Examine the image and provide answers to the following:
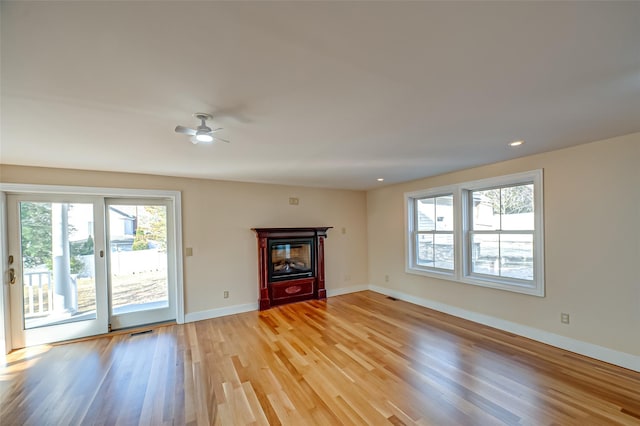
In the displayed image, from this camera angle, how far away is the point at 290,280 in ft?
16.4

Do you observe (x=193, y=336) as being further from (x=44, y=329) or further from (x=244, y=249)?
(x=44, y=329)

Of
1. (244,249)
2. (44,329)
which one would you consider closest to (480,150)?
(244,249)

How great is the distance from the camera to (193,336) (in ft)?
11.8

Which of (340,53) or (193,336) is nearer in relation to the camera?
(340,53)

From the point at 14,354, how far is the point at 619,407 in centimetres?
609

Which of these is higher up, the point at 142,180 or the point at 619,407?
the point at 142,180

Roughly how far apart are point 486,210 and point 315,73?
3626 millimetres

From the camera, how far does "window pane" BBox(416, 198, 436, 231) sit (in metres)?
4.77

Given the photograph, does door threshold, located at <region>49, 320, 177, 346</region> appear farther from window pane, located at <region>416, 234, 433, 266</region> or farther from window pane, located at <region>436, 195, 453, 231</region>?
window pane, located at <region>436, 195, 453, 231</region>

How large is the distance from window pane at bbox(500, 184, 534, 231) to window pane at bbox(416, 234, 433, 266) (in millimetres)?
→ 1297

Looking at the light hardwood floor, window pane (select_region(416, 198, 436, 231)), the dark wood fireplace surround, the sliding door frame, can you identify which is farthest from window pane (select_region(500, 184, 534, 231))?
the sliding door frame

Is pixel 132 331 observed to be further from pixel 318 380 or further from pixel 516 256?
pixel 516 256

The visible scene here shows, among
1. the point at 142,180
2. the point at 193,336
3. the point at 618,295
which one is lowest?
the point at 193,336

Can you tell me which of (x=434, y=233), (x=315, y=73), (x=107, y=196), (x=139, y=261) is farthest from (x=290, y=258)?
(x=315, y=73)
